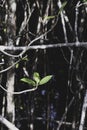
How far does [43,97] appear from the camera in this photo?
6.85 feet

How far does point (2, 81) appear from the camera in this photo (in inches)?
67.7

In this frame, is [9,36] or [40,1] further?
[40,1]

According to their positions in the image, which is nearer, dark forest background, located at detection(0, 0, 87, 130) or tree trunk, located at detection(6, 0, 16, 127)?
tree trunk, located at detection(6, 0, 16, 127)

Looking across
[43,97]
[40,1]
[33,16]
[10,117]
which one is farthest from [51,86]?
[10,117]

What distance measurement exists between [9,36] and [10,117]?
30cm

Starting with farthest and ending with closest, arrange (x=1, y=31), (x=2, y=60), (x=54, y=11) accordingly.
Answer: (x=54, y=11) < (x=1, y=31) < (x=2, y=60)

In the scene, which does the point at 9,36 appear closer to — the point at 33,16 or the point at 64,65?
the point at 33,16

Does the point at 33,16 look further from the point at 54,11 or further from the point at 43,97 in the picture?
the point at 43,97

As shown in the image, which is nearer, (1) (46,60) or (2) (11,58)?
(2) (11,58)

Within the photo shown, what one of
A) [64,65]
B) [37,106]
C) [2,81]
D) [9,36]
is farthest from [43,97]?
[9,36]

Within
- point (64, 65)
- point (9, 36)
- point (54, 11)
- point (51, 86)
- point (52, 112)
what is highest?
point (54, 11)

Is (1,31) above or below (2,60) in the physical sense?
above

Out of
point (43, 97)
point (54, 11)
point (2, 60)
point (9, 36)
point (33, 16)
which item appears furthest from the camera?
point (43, 97)

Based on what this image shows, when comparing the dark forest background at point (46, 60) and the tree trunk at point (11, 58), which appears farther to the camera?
the dark forest background at point (46, 60)
